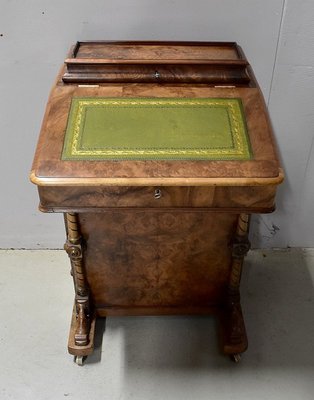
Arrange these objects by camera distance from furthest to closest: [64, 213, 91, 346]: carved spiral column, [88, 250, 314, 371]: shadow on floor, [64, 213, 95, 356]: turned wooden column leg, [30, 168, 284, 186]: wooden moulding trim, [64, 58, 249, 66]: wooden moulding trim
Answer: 1. [88, 250, 314, 371]: shadow on floor
2. [64, 213, 95, 356]: turned wooden column leg
3. [64, 213, 91, 346]: carved spiral column
4. [64, 58, 249, 66]: wooden moulding trim
5. [30, 168, 284, 186]: wooden moulding trim

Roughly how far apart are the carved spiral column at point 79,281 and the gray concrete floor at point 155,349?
0.40 ft

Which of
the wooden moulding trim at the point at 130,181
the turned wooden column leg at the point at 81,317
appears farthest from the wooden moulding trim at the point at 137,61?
the turned wooden column leg at the point at 81,317

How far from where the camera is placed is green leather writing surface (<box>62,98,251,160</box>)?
150 cm

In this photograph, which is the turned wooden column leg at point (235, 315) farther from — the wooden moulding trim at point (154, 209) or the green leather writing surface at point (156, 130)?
the green leather writing surface at point (156, 130)

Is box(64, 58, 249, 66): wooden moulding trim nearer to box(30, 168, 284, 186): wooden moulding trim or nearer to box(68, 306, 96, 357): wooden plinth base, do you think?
box(30, 168, 284, 186): wooden moulding trim

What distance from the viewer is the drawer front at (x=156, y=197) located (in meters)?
1.47

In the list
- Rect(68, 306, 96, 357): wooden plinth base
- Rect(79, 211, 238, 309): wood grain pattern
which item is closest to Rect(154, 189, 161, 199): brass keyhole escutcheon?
Rect(79, 211, 238, 309): wood grain pattern

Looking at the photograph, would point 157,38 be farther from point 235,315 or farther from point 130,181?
point 235,315

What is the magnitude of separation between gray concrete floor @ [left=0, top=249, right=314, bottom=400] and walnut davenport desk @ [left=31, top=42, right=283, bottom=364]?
8 cm

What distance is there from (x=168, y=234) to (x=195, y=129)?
1.46 ft

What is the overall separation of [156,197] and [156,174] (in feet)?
0.24

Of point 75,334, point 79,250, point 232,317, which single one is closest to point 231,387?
point 232,317

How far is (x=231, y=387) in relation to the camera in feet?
6.45

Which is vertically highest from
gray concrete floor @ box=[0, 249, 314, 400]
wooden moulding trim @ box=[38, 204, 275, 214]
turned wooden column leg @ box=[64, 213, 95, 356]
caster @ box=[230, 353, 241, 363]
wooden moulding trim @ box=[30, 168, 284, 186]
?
wooden moulding trim @ box=[30, 168, 284, 186]
